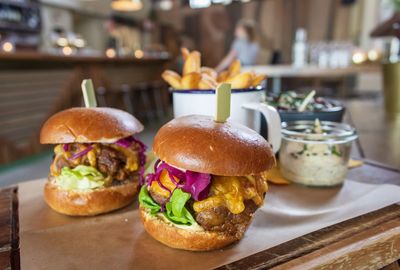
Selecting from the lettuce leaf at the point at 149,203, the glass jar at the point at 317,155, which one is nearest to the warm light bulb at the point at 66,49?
the glass jar at the point at 317,155

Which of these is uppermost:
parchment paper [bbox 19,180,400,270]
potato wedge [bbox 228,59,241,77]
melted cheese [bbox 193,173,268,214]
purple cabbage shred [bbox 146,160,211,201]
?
potato wedge [bbox 228,59,241,77]

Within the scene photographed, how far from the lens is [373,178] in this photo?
1.45 m

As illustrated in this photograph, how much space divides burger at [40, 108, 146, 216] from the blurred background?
2.00 m

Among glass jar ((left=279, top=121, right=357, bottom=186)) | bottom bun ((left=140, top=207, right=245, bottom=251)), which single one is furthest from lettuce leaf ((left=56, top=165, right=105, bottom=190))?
glass jar ((left=279, top=121, right=357, bottom=186))

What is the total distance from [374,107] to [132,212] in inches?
108

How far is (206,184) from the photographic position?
923mm

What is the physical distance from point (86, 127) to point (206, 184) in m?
0.51

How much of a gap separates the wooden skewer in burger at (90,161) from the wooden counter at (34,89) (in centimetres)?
325

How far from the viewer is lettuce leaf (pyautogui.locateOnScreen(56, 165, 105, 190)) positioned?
1.21m

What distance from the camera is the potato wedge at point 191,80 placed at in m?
1.29

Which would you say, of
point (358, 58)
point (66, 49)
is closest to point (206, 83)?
point (358, 58)

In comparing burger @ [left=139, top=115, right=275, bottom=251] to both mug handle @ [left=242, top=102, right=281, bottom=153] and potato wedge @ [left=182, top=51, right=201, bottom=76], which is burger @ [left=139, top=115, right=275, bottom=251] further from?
potato wedge @ [left=182, top=51, right=201, bottom=76]

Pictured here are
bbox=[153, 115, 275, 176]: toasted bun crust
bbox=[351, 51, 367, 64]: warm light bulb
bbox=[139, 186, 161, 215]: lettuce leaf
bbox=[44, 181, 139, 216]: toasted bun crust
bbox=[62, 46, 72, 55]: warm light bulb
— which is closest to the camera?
bbox=[153, 115, 275, 176]: toasted bun crust

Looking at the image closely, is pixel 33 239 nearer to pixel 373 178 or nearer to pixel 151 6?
pixel 373 178
